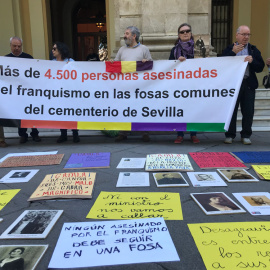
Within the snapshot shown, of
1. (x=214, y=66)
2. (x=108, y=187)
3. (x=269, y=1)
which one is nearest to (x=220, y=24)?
(x=269, y=1)

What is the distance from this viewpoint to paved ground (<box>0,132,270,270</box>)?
69.6 inches

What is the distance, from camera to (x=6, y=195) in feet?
8.63

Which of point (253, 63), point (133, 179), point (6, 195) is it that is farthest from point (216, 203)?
point (253, 63)

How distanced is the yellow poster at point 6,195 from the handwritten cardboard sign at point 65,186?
0.18 meters

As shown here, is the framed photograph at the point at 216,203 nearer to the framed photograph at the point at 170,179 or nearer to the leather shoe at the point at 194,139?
the framed photograph at the point at 170,179

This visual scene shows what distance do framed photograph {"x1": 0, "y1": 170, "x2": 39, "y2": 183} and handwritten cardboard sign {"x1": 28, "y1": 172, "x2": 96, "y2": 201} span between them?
0.84ft

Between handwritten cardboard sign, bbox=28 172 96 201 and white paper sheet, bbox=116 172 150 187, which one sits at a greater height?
handwritten cardboard sign, bbox=28 172 96 201

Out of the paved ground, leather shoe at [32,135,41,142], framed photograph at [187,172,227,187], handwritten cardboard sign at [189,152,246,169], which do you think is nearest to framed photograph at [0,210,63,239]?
the paved ground

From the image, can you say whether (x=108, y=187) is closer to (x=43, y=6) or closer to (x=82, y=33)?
(x=43, y=6)

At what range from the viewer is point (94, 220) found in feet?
6.89

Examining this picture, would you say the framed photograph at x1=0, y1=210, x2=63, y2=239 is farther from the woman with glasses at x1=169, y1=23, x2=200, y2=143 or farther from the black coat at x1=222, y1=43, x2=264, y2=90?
the black coat at x1=222, y1=43, x2=264, y2=90

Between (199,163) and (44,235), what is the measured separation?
2011mm

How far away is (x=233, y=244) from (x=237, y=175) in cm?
135

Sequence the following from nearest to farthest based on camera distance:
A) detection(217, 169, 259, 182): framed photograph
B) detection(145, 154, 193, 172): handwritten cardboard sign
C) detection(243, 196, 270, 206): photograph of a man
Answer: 1. detection(243, 196, 270, 206): photograph of a man
2. detection(217, 169, 259, 182): framed photograph
3. detection(145, 154, 193, 172): handwritten cardboard sign
